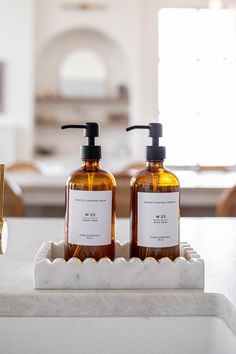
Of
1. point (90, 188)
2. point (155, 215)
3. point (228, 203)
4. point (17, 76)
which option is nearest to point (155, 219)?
point (155, 215)

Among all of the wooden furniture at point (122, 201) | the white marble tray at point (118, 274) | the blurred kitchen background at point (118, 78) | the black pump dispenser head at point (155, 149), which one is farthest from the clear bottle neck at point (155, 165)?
the blurred kitchen background at point (118, 78)

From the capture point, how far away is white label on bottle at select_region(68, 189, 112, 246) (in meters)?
0.79

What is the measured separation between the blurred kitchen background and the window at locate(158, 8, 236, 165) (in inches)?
0.5

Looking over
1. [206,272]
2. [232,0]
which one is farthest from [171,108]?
[206,272]

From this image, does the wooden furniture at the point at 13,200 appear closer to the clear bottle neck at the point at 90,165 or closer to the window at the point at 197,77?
the clear bottle neck at the point at 90,165

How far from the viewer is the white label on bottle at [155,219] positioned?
2.63 feet

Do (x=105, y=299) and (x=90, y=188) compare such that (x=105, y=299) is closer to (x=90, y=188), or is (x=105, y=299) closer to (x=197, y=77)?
(x=90, y=188)

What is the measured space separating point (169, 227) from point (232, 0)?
6368 mm

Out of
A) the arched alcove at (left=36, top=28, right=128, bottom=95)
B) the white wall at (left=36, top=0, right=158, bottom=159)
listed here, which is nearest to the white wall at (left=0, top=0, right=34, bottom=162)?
the white wall at (left=36, top=0, right=158, bottom=159)

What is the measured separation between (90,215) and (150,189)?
0.10m

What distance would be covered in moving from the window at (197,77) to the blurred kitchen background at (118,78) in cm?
1

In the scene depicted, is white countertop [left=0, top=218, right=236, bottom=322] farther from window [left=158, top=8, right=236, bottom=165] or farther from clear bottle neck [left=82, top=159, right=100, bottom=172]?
window [left=158, top=8, right=236, bottom=165]

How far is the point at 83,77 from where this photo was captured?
6.73 meters

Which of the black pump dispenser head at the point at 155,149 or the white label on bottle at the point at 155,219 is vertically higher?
the black pump dispenser head at the point at 155,149
